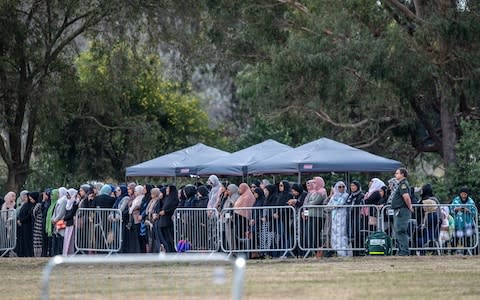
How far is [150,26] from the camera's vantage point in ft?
126

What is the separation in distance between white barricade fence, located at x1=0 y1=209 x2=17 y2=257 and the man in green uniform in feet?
33.6

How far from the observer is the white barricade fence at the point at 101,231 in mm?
26750

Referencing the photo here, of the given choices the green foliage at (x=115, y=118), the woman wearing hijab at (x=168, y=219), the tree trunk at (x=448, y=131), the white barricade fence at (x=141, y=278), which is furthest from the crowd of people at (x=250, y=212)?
the white barricade fence at (x=141, y=278)

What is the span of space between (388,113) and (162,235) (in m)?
16.7

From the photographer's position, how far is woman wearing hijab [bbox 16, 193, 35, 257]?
29453 millimetres

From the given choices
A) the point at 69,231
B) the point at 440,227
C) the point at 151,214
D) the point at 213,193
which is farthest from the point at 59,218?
the point at 440,227

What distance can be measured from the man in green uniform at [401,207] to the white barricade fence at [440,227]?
55 centimetres

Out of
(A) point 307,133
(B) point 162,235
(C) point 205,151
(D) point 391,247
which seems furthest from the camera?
(A) point 307,133

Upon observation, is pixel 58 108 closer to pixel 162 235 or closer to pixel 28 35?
pixel 28 35

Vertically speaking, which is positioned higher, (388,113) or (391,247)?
(388,113)

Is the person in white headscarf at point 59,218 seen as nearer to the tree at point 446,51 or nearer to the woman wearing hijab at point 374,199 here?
the woman wearing hijab at point 374,199

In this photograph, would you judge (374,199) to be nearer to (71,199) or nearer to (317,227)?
(317,227)

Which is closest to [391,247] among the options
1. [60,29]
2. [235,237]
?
[235,237]

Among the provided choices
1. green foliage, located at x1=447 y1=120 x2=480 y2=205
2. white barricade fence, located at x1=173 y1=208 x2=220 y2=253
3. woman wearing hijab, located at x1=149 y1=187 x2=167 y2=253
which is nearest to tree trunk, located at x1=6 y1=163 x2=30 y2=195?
woman wearing hijab, located at x1=149 y1=187 x2=167 y2=253
